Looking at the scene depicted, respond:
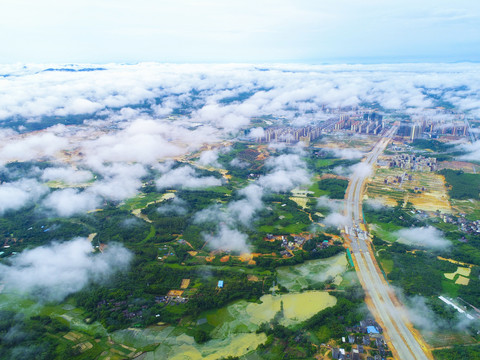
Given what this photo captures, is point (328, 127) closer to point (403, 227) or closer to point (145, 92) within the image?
point (403, 227)

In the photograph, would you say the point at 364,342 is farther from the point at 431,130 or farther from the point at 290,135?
the point at 431,130

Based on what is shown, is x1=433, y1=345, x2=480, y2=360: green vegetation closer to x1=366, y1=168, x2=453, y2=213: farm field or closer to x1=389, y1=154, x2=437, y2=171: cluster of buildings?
x1=366, y1=168, x2=453, y2=213: farm field

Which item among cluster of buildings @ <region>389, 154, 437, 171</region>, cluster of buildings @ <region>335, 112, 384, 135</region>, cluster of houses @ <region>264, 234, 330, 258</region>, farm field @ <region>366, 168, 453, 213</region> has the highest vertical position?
cluster of buildings @ <region>335, 112, 384, 135</region>

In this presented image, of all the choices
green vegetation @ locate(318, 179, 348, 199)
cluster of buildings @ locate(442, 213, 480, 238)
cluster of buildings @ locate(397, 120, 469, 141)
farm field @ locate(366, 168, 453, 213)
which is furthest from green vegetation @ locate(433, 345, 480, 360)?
cluster of buildings @ locate(397, 120, 469, 141)

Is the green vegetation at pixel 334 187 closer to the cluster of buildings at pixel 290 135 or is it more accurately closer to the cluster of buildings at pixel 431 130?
the cluster of buildings at pixel 290 135

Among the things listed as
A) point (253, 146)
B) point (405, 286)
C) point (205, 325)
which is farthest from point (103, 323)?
point (253, 146)

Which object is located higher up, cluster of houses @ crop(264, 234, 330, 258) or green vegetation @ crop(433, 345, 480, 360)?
cluster of houses @ crop(264, 234, 330, 258)
